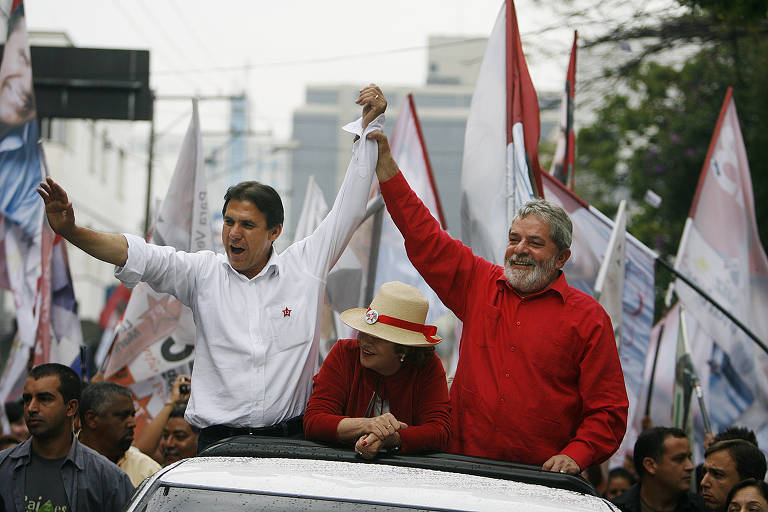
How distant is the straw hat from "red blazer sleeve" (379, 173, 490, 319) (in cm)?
20

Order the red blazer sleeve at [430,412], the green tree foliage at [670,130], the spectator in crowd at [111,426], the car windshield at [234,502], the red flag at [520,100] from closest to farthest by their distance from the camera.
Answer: the car windshield at [234,502]
the red blazer sleeve at [430,412]
the spectator in crowd at [111,426]
the red flag at [520,100]
the green tree foliage at [670,130]

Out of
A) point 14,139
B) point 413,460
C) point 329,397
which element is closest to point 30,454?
point 329,397

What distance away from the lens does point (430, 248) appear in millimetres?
4207

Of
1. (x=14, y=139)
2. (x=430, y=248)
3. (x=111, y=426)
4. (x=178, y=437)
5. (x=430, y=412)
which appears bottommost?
(x=178, y=437)

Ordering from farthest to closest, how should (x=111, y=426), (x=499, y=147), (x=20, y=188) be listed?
(x=20, y=188) → (x=499, y=147) → (x=111, y=426)

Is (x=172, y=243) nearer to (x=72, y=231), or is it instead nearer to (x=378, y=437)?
(x=72, y=231)

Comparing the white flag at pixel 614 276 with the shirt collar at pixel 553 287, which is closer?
the shirt collar at pixel 553 287

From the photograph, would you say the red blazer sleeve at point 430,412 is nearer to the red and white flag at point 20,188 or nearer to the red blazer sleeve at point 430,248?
the red blazer sleeve at point 430,248

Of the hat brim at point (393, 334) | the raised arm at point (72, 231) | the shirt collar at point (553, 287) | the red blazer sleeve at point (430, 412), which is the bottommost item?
the red blazer sleeve at point (430, 412)

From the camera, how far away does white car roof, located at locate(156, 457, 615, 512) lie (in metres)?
2.71

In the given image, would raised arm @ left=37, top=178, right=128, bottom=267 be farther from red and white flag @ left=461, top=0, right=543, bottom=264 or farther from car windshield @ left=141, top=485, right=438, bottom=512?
red and white flag @ left=461, top=0, right=543, bottom=264

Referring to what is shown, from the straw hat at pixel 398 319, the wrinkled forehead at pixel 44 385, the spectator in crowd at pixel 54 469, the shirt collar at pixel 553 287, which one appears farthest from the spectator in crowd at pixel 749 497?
the wrinkled forehead at pixel 44 385

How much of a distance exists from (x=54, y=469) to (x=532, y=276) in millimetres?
2225

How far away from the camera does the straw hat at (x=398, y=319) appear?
3.87m
